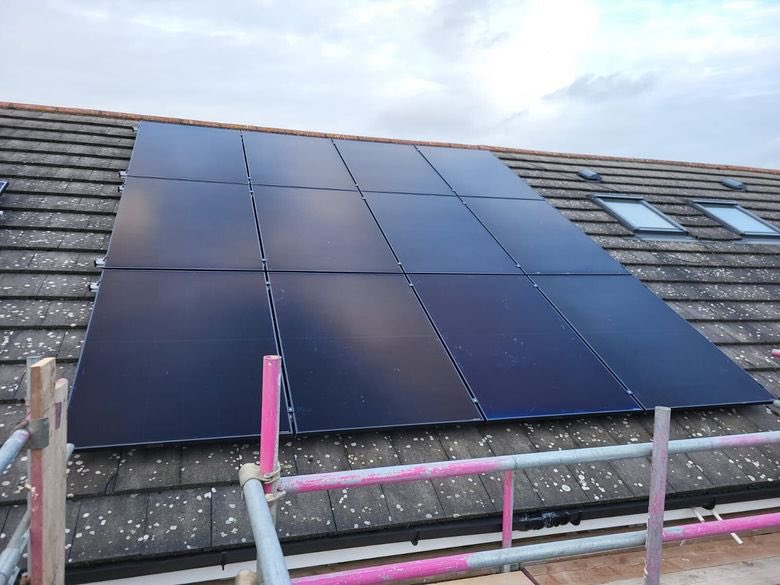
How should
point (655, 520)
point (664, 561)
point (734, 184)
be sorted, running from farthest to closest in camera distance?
point (734, 184), point (664, 561), point (655, 520)

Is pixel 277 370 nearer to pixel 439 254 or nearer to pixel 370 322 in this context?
pixel 370 322

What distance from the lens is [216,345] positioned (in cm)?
313

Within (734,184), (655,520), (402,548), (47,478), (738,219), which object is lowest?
(402,548)

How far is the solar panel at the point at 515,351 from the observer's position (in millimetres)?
3369

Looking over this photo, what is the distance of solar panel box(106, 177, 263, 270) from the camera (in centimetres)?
377

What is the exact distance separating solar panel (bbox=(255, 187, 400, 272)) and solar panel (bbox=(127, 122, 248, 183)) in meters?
0.62

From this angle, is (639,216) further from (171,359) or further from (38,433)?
(38,433)

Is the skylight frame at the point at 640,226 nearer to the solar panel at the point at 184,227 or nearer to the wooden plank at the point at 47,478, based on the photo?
the solar panel at the point at 184,227

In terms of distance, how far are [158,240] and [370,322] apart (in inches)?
68.8

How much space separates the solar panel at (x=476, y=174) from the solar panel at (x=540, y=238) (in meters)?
0.26

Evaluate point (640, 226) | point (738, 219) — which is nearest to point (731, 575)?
point (640, 226)

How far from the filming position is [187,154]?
5.50m

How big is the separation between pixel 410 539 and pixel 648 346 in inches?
99.7

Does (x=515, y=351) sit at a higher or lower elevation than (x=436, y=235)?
lower
